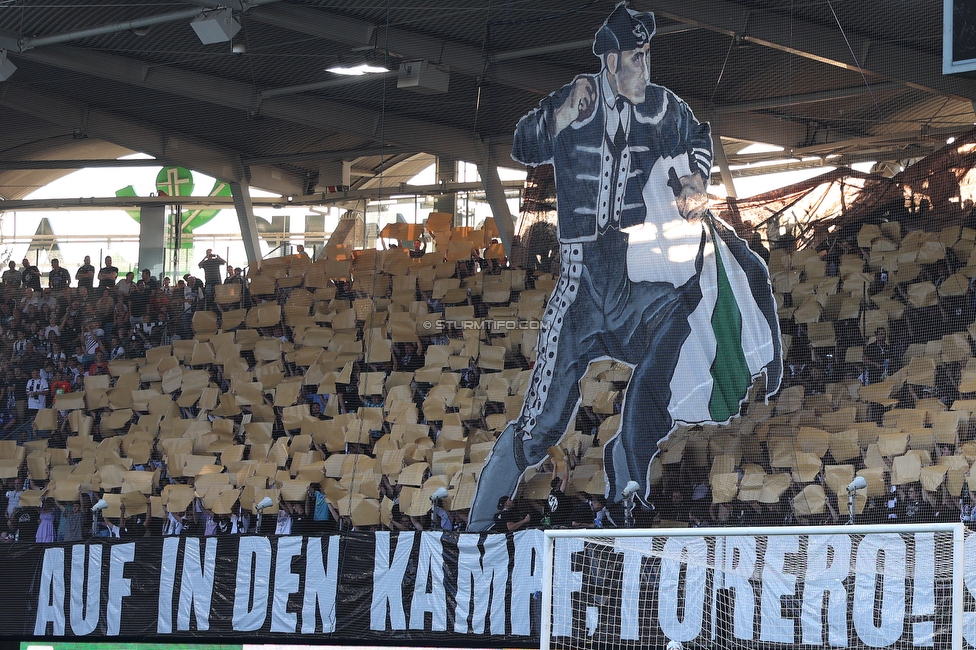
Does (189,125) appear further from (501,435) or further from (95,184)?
(501,435)

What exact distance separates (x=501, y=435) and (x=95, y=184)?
9.87 metres

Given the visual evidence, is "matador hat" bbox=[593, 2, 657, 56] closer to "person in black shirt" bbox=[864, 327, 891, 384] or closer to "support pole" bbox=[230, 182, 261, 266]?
"person in black shirt" bbox=[864, 327, 891, 384]

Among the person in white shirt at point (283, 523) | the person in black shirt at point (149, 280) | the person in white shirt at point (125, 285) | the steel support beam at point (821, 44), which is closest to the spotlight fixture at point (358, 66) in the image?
the steel support beam at point (821, 44)

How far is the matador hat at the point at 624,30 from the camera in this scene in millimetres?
9203

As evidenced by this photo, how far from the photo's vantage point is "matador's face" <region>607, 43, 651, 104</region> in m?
9.17

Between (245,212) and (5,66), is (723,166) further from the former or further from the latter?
(245,212)

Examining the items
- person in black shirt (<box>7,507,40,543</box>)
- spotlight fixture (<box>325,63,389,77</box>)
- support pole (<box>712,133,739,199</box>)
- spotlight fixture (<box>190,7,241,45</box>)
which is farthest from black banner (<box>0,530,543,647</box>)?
spotlight fixture (<box>325,63,389,77</box>)

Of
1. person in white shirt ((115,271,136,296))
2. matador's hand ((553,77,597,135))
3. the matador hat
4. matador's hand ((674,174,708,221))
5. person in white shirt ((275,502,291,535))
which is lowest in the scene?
person in white shirt ((275,502,291,535))

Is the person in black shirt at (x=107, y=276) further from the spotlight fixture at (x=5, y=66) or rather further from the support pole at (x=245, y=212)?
the spotlight fixture at (x=5, y=66)

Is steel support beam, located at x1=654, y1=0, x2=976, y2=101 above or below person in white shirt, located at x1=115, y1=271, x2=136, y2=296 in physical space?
above

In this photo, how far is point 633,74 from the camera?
30.2ft

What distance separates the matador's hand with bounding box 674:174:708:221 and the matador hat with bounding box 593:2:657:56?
117 cm

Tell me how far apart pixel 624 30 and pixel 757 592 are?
4.42m

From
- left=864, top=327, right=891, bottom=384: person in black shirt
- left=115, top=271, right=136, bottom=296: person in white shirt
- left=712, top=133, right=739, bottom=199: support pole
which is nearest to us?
left=864, top=327, right=891, bottom=384: person in black shirt
